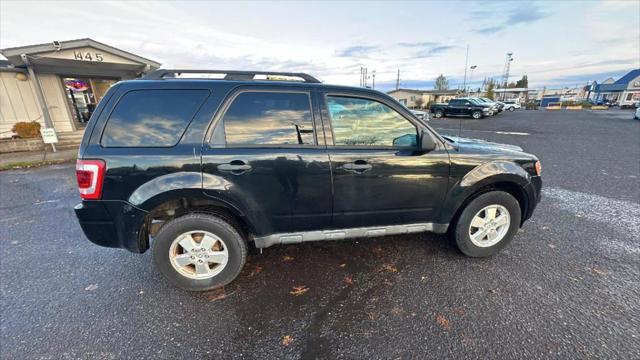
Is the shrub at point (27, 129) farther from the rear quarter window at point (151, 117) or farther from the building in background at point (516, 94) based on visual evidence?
the building in background at point (516, 94)

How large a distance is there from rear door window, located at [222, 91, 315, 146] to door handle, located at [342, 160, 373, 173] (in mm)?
397

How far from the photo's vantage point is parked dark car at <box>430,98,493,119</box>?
2281 cm

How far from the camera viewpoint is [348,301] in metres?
2.42

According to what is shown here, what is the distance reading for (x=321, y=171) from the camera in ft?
8.31

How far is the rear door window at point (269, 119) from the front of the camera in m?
2.43

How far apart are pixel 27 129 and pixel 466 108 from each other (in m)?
27.5

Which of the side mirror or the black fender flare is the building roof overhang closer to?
the side mirror

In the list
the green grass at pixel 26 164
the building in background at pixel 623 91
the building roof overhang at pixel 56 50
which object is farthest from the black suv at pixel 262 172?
the building in background at pixel 623 91

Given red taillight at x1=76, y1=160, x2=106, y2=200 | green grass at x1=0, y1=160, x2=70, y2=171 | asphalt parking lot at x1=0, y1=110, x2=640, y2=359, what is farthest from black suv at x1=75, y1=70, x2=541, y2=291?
green grass at x1=0, y1=160, x2=70, y2=171

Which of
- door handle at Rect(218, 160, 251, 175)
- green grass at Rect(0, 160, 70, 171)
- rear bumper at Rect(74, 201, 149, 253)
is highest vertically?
door handle at Rect(218, 160, 251, 175)

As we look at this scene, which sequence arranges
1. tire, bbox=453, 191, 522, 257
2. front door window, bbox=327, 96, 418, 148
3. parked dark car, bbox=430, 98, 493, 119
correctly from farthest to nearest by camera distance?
1. parked dark car, bbox=430, 98, 493, 119
2. tire, bbox=453, 191, 522, 257
3. front door window, bbox=327, 96, 418, 148

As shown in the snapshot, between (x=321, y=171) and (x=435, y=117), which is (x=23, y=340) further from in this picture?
(x=435, y=117)

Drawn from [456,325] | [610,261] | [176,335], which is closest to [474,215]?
[456,325]

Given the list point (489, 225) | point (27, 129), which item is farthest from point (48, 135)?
point (489, 225)
